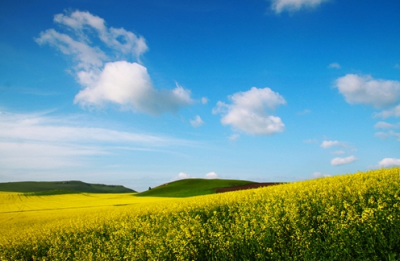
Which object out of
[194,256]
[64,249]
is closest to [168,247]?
[194,256]

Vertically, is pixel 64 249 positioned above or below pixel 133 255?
below

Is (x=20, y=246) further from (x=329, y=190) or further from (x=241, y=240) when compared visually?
(x=329, y=190)

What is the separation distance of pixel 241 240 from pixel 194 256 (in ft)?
4.93

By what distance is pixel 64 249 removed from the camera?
1201 centimetres

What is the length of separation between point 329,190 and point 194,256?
720 cm

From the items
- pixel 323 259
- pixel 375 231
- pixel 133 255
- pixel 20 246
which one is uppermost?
pixel 375 231

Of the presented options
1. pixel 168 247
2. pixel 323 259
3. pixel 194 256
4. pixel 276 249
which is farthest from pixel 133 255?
pixel 323 259

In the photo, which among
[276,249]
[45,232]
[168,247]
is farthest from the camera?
[45,232]

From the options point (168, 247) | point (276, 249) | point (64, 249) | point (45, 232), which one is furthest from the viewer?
point (45, 232)

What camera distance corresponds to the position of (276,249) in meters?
7.26

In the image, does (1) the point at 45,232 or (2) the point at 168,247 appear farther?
(1) the point at 45,232

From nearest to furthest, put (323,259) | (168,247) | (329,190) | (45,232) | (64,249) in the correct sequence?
(323,259), (168,247), (329,190), (64,249), (45,232)

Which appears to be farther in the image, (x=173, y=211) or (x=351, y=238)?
(x=173, y=211)

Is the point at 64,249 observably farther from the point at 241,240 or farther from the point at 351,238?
the point at 351,238
